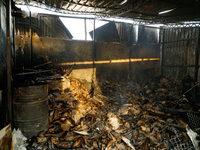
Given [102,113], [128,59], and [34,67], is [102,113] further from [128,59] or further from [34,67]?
[128,59]

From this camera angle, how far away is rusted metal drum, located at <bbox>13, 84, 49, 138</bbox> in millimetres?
2902

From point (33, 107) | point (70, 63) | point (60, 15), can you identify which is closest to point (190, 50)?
point (70, 63)

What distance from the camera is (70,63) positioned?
20.5 feet

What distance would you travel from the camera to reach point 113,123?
3943mm

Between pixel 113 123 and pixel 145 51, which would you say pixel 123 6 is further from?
pixel 113 123

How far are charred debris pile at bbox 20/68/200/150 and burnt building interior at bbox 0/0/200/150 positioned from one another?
0.03 m

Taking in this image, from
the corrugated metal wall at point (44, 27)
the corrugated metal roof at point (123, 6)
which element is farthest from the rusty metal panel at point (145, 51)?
the corrugated metal wall at point (44, 27)

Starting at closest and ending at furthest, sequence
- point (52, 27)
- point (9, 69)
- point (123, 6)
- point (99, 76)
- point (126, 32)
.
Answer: point (9, 69)
point (123, 6)
point (52, 27)
point (99, 76)
point (126, 32)

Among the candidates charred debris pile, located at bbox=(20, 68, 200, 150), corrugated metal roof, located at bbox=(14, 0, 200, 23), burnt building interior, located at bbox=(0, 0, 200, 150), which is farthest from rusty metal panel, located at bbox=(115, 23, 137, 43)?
charred debris pile, located at bbox=(20, 68, 200, 150)

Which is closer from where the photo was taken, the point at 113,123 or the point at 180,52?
the point at 113,123

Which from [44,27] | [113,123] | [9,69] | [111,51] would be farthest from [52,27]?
[113,123]

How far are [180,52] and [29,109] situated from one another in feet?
28.0

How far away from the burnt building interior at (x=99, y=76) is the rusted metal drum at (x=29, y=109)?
0.02 metres

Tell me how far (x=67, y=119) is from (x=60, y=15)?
4.92 meters
